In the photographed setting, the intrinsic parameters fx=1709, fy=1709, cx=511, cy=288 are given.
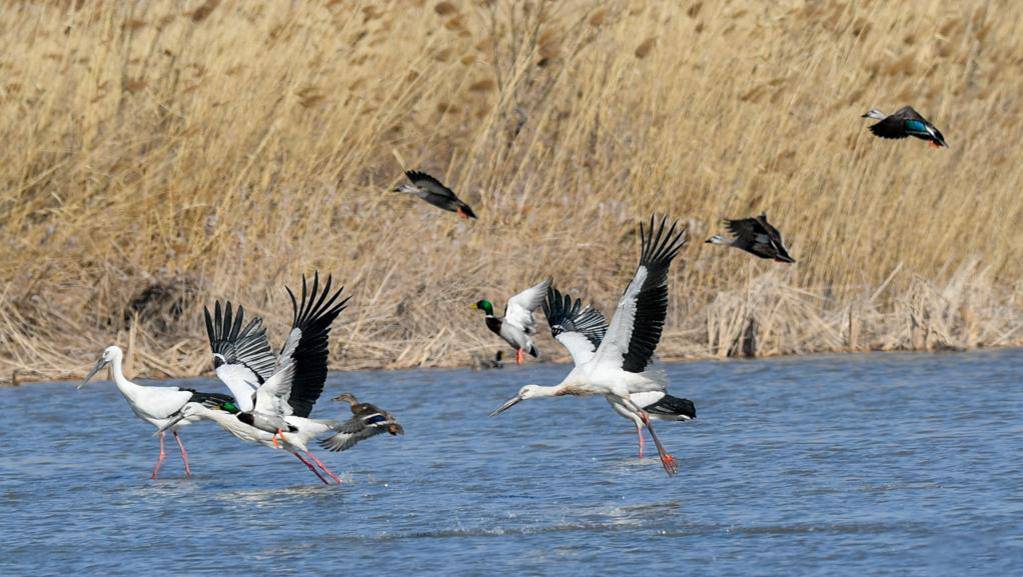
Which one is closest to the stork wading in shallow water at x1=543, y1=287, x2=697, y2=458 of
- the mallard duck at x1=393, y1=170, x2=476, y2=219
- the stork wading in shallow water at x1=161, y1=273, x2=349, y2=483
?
the mallard duck at x1=393, y1=170, x2=476, y2=219

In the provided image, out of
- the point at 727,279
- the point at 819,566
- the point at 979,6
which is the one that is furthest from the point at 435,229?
the point at 819,566

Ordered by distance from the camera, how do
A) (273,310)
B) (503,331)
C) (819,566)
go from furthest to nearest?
(273,310)
(503,331)
(819,566)

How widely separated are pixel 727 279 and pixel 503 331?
2416 millimetres

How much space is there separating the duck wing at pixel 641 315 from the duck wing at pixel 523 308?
2.20 meters

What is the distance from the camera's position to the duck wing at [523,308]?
11.8 metres

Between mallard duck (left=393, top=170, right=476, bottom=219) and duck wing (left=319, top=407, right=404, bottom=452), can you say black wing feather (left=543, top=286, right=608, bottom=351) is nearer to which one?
mallard duck (left=393, top=170, right=476, bottom=219)

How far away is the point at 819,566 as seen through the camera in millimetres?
6629

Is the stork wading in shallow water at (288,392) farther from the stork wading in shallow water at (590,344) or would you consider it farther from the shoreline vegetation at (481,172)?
the shoreline vegetation at (481,172)

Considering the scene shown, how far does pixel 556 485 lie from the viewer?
8.71 metres

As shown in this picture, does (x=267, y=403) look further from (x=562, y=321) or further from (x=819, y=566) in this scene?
(x=819, y=566)

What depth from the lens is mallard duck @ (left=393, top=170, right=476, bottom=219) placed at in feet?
37.4

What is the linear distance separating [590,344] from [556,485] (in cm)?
162

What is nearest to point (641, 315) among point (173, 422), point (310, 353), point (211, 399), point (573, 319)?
point (573, 319)

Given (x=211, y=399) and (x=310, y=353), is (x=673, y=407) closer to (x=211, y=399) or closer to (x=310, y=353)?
(x=310, y=353)
